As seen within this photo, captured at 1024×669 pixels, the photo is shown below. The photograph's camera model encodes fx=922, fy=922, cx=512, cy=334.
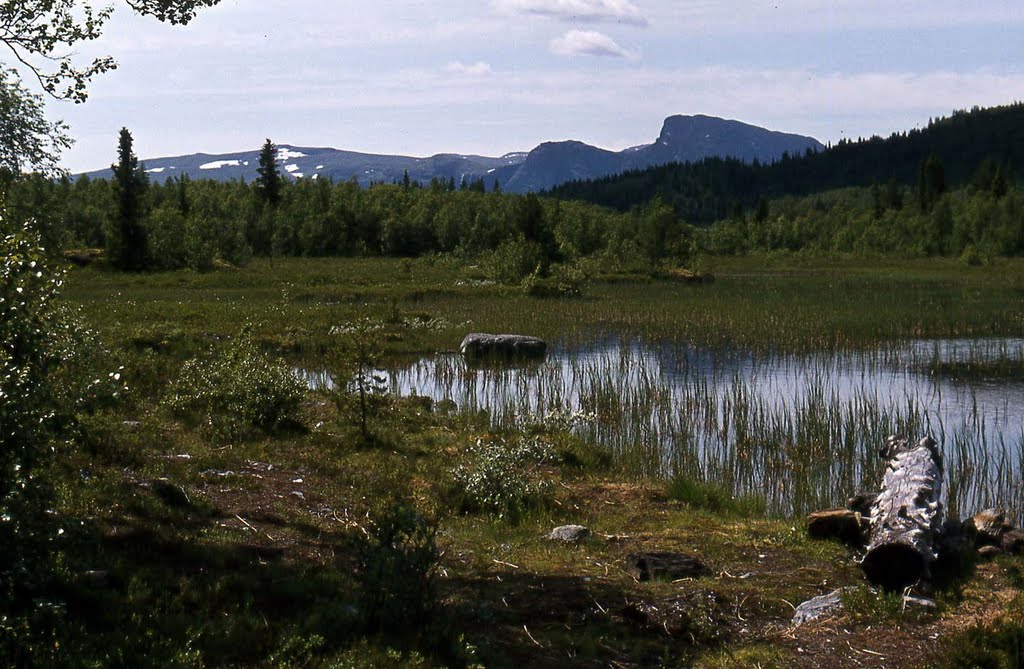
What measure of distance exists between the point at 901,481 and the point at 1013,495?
3892 millimetres

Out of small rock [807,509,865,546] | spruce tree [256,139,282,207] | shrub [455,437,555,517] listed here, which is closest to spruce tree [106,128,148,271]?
spruce tree [256,139,282,207]

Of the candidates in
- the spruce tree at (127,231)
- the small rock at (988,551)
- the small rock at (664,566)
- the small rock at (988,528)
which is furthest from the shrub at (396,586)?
the spruce tree at (127,231)

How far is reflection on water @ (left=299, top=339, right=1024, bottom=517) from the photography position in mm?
14023

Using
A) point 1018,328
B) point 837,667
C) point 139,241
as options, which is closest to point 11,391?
point 837,667

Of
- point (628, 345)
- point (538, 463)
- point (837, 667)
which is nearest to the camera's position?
point (837, 667)

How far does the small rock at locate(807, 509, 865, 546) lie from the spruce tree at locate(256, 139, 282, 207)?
352 feet

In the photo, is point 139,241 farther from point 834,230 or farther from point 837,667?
point 834,230

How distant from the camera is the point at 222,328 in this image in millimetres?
28781

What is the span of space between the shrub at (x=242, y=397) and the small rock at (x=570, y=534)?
6.18 m

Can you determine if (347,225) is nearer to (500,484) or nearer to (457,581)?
(500,484)

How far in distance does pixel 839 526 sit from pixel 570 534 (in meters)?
2.96

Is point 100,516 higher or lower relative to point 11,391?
lower

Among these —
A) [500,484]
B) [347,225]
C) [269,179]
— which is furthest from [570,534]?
[269,179]

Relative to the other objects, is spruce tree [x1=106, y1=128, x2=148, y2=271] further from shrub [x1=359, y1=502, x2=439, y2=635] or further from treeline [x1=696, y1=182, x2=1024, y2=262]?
treeline [x1=696, y1=182, x2=1024, y2=262]
